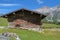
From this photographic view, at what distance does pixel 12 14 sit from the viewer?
1903 inches

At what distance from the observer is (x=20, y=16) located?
159 feet

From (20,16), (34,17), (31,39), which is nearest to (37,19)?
(34,17)

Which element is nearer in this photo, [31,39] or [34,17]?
[31,39]

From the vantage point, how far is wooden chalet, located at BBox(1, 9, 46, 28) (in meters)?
48.2

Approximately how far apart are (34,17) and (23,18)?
2.44 metres

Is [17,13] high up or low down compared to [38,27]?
up

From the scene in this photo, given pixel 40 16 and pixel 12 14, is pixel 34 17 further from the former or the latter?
pixel 12 14

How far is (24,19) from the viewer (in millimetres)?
48438

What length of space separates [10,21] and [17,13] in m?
2.38

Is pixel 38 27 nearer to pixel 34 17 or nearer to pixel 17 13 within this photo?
pixel 34 17

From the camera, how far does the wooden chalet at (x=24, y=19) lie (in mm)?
48250

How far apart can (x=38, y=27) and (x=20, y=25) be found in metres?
4.00

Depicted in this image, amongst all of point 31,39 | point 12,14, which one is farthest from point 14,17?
point 31,39

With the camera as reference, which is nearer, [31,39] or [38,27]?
[31,39]
